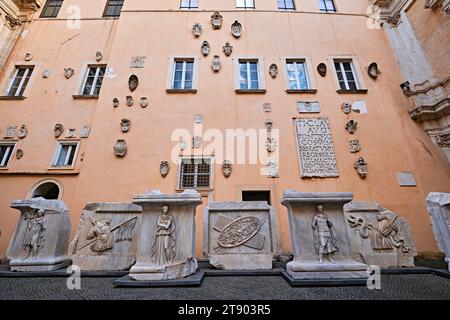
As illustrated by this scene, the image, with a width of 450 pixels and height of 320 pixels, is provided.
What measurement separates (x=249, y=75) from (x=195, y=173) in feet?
15.3

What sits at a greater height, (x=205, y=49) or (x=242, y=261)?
(x=205, y=49)

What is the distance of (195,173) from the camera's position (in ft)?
22.8

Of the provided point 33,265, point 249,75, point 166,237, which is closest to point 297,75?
point 249,75

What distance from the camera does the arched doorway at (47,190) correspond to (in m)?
7.06

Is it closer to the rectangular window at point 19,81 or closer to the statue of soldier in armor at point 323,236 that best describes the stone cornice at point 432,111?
the statue of soldier in armor at point 323,236

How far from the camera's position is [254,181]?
685cm

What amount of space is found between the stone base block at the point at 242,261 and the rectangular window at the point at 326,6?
38.9 feet

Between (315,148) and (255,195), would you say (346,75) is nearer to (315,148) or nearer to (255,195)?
(315,148)

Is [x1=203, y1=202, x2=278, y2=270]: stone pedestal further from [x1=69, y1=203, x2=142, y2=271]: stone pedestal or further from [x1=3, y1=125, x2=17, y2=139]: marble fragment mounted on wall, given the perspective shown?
[x1=3, y1=125, x2=17, y2=139]: marble fragment mounted on wall

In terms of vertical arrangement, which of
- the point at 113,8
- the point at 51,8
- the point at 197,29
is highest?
the point at 51,8

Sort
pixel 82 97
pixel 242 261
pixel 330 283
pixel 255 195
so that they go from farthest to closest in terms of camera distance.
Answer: pixel 82 97, pixel 255 195, pixel 242 261, pixel 330 283

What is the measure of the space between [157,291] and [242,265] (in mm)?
1740
